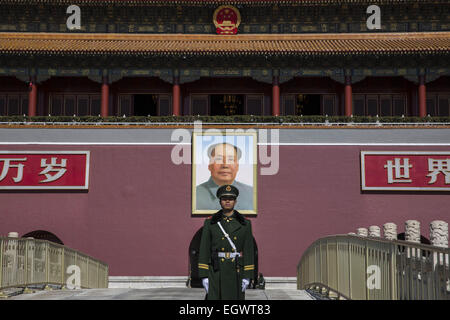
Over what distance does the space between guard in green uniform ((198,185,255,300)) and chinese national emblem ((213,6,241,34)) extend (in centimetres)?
1686

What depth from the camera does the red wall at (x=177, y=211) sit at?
61.6 feet

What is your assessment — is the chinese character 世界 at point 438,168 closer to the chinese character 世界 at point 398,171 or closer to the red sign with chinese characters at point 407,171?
the red sign with chinese characters at point 407,171

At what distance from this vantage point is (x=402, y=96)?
75.5 feet

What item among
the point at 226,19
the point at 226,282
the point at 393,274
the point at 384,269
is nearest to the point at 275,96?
the point at 226,19

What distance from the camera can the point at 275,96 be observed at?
21188 mm

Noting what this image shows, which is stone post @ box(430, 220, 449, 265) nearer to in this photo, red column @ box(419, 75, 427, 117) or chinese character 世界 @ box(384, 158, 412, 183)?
chinese character 世界 @ box(384, 158, 412, 183)

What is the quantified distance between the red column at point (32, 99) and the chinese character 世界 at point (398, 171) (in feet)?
40.9

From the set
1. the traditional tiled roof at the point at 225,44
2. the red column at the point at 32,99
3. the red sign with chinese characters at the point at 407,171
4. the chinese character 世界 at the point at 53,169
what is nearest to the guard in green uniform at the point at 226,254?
the red sign with chinese characters at the point at 407,171

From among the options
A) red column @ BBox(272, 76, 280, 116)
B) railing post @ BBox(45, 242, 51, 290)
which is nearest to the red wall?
red column @ BBox(272, 76, 280, 116)

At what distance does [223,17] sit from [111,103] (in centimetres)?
555

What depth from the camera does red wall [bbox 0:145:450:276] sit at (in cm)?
1877

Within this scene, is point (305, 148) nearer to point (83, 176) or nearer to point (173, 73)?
point (173, 73)

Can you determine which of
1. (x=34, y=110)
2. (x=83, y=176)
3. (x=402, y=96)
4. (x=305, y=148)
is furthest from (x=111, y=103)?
(x=402, y=96)

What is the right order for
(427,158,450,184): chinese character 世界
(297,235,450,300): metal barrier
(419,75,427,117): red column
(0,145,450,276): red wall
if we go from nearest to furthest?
(297,235,450,300): metal barrier
(427,158,450,184): chinese character 世界
(0,145,450,276): red wall
(419,75,427,117): red column
